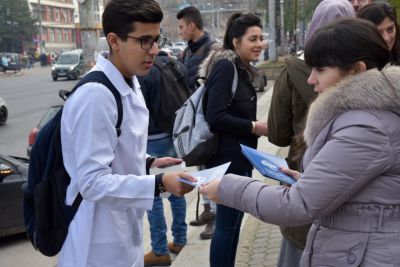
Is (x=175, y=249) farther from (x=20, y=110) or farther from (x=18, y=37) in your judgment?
(x=18, y=37)

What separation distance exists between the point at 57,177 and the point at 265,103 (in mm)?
13028

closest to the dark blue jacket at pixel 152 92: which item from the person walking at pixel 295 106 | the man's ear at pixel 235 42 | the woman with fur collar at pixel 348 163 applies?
the man's ear at pixel 235 42

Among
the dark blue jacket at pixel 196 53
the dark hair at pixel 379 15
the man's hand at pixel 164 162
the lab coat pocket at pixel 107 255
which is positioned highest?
the dark hair at pixel 379 15

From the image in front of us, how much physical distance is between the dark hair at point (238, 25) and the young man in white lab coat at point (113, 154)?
4.83 ft

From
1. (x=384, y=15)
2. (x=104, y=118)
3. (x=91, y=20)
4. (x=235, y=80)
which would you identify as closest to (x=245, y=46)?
(x=235, y=80)

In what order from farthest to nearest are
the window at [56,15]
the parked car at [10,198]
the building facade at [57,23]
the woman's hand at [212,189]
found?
the window at [56,15]
the building facade at [57,23]
the parked car at [10,198]
the woman's hand at [212,189]

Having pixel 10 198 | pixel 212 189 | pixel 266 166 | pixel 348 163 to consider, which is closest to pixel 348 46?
pixel 348 163

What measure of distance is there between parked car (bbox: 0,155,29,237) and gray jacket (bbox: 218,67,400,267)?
4.17m

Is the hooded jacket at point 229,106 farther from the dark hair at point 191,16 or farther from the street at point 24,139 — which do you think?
the dark hair at point 191,16

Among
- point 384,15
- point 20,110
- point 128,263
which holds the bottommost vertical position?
point 20,110

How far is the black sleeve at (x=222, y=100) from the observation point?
3646 millimetres

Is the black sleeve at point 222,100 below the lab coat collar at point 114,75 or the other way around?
below

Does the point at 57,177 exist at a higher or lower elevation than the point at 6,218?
higher

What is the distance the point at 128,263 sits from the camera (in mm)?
2434
